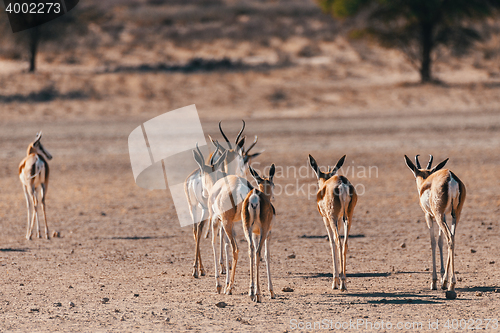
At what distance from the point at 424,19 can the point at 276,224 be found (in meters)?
Result: 27.2

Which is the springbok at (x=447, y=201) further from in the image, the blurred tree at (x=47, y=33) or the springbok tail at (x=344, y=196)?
the blurred tree at (x=47, y=33)

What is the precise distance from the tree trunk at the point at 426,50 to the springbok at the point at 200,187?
29.0 m

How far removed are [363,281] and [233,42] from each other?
128 ft

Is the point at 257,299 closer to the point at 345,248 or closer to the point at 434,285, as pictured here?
the point at 345,248

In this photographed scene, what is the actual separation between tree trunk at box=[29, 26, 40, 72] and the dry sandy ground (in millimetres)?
3107

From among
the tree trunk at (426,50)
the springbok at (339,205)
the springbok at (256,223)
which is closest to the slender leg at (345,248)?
the springbok at (339,205)

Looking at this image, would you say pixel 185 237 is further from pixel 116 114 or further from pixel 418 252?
pixel 116 114

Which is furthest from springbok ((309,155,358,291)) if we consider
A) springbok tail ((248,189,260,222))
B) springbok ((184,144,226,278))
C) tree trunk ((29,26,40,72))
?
tree trunk ((29,26,40,72))

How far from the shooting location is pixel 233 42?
47.4m

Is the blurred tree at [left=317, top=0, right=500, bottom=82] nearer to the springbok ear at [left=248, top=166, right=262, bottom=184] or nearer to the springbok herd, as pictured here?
the springbok herd

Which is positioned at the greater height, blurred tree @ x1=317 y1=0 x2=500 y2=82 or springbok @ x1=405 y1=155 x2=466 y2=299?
blurred tree @ x1=317 y1=0 x2=500 y2=82

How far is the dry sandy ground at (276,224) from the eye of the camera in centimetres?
845

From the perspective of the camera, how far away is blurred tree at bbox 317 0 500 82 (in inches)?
1497

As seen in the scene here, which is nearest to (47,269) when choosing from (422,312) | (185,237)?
(185,237)
